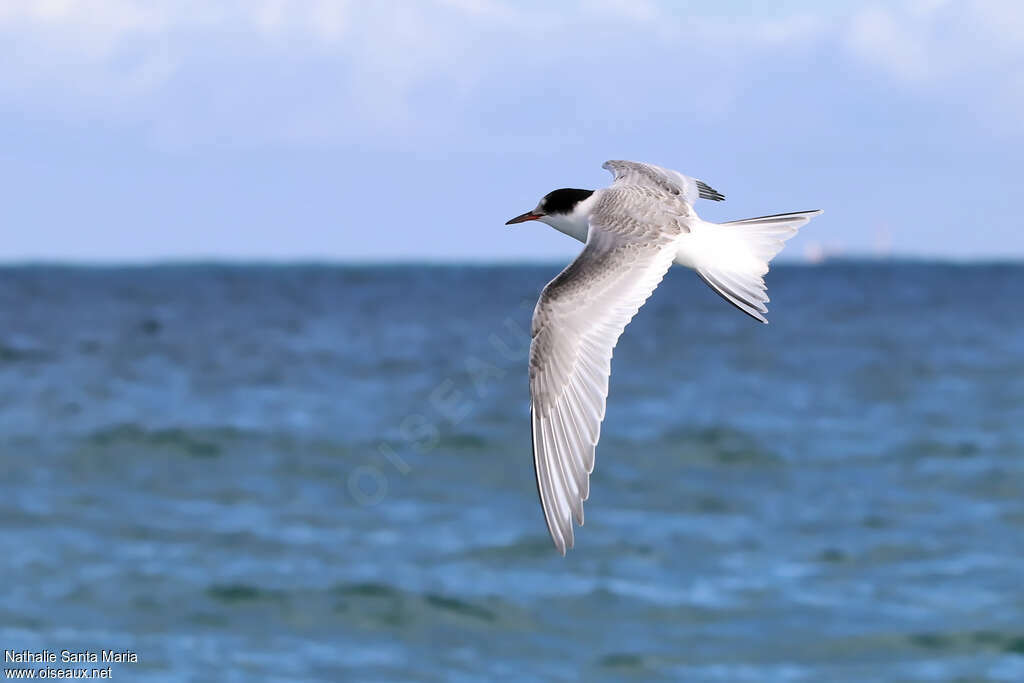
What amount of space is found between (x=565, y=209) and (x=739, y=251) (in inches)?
27.9

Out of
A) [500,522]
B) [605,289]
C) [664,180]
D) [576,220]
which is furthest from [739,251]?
[500,522]

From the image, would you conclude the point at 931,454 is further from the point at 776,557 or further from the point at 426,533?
the point at 426,533

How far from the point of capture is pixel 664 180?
5.21 metres

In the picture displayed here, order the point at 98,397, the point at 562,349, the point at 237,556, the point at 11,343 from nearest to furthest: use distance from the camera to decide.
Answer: the point at 562,349
the point at 237,556
the point at 98,397
the point at 11,343

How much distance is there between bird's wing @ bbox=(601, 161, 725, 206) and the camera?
509 cm

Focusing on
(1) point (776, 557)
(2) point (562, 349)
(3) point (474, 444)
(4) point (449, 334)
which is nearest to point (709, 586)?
(1) point (776, 557)

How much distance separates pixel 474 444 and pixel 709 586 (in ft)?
24.3

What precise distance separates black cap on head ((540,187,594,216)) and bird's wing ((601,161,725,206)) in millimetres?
349

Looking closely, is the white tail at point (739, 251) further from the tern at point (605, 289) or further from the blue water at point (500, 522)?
the blue water at point (500, 522)

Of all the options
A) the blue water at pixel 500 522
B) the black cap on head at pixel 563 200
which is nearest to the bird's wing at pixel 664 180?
the black cap on head at pixel 563 200

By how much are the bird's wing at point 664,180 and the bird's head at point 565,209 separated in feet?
1.20

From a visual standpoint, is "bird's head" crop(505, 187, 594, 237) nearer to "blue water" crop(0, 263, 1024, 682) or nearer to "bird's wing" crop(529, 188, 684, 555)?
"bird's wing" crop(529, 188, 684, 555)

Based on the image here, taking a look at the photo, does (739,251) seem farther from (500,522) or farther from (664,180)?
(500,522)

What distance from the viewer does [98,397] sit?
26922 millimetres
